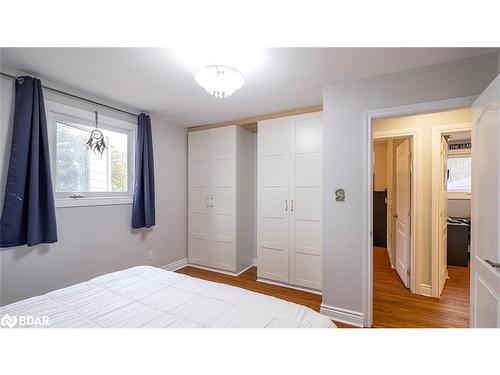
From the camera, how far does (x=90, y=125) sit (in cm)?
241

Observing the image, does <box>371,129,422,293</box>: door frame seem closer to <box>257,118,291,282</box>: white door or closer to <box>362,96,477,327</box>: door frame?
<box>362,96,477,327</box>: door frame

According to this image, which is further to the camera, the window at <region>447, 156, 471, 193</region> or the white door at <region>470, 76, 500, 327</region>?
the window at <region>447, 156, 471, 193</region>

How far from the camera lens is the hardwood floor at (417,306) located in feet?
6.66

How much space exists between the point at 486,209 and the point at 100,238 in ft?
11.0

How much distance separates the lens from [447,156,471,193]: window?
4.75m

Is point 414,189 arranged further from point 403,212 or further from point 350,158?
point 350,158

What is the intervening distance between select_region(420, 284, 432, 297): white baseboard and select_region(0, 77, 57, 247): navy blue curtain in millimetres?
3892

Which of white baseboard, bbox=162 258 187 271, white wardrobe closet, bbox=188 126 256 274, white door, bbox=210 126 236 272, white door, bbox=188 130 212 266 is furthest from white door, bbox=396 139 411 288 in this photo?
white baseboard, bbox=162 258 187 271

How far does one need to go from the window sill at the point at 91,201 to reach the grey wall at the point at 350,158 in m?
2.39

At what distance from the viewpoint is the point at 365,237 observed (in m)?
1.97

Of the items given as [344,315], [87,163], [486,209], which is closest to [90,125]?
[87,163]
